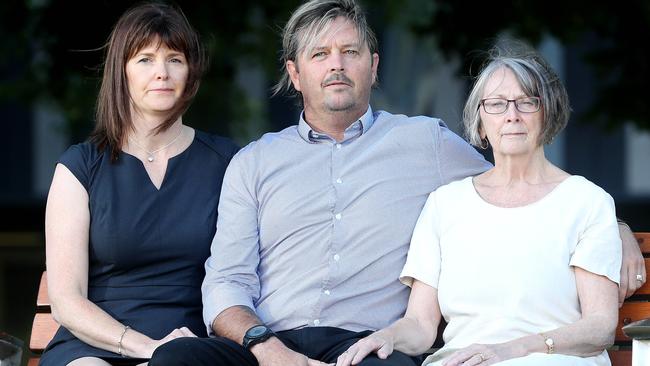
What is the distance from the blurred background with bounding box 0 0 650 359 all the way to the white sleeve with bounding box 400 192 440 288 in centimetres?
123

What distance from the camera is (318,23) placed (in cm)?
436

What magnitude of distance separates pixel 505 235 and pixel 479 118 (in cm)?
43

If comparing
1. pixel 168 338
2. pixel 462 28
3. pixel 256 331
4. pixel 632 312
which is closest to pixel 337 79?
pixel 256 331

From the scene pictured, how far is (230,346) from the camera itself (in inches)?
155

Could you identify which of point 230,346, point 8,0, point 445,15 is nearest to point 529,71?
point 230,346

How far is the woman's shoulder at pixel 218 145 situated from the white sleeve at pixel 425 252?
0.76 metres

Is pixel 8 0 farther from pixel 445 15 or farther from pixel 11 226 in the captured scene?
pixel 11 226

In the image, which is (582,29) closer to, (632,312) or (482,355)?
(632,312)

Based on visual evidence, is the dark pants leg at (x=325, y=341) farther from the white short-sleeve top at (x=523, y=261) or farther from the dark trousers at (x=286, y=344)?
the white short-sleeve top at (x=523, y=261)

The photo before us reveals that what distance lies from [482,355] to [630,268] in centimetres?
60

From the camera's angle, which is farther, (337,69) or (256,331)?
(337,69)

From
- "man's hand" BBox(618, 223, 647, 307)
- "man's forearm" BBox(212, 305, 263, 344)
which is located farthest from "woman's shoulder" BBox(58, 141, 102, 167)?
"man's hand" BBox(618, 223, 647, 307)

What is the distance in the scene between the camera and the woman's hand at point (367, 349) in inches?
151

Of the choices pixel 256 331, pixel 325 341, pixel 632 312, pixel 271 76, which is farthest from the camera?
pixel 271 76
